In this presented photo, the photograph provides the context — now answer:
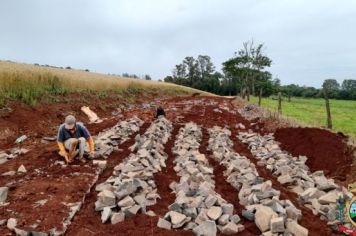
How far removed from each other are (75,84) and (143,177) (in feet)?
51.1

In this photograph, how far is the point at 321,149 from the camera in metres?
9.85

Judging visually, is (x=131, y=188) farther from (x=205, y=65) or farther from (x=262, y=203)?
(x=205, y=65)

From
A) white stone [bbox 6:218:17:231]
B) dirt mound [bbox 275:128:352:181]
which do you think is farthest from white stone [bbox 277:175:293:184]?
white stone [bbox 6:218:17:231]

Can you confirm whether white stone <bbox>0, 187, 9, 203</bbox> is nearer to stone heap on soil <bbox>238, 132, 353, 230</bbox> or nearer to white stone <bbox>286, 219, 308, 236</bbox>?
white stone <bbox>286, 219, 308, 236</bbox>

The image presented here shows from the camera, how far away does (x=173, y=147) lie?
10.5 m

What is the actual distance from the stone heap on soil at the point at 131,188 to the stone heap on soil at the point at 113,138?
3.39 ft

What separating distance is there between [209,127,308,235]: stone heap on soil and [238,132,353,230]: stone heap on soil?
64 centimetres

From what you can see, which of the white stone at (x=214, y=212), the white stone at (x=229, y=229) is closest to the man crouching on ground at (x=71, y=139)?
the white stone at (x=214, y=212)

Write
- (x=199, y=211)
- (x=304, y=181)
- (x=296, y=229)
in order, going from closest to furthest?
(x=296, y=229)
(x=199, y=211)
(x=304, y=181)

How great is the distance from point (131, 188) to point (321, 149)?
19.8ft

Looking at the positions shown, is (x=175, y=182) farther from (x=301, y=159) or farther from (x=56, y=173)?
(x=301, y=159)

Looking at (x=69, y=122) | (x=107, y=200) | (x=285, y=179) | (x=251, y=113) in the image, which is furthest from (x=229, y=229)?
(x=251, y=113)

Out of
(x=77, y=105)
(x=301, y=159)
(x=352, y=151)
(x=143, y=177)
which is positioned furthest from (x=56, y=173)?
(x=77, y=105)

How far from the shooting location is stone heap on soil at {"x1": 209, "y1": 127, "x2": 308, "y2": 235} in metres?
4.84
